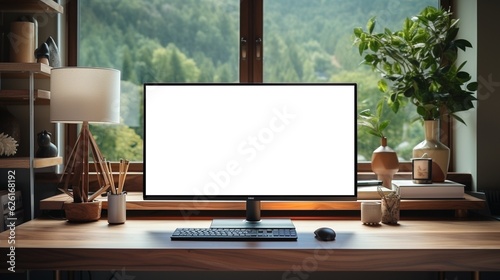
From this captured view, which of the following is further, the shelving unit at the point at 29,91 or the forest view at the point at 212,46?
the forest view at the point at 212,46

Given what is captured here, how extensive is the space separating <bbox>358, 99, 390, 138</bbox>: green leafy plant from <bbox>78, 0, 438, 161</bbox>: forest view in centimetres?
14

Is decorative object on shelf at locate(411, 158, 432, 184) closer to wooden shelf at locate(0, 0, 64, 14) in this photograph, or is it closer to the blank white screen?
the blank white screen

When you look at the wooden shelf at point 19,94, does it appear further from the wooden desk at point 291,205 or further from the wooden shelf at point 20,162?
the wooden desk at point 291,205

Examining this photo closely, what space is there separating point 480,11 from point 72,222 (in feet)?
6.21

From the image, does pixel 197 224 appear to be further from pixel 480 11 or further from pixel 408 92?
pixel 480 11

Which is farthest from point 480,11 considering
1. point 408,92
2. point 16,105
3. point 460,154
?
point 16,105

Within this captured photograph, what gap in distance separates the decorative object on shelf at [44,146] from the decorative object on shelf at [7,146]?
0.09 meters

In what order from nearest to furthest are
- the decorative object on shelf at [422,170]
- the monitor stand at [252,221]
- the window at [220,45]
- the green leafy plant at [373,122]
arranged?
the monitor stand at [252,221]
the decorative object on shelf at [422,170]
the green leafy plant at [373,122]
the window at [220,45]

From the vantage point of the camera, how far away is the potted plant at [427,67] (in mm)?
2076

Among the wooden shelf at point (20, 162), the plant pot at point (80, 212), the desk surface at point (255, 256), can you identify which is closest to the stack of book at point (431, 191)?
the desk surface at point (255, 256)

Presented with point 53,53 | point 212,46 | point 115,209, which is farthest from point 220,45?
point 115,209

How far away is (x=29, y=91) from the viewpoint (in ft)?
6.28

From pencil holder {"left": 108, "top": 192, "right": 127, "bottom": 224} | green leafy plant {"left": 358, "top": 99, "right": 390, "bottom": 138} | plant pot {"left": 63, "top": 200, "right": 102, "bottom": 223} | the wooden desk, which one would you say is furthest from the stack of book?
plant pot {"left": 63, "top": 200, "right": 102, "bottom": 223}

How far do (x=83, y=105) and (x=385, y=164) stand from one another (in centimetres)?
122
